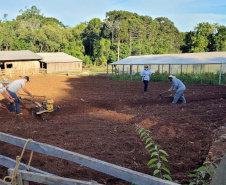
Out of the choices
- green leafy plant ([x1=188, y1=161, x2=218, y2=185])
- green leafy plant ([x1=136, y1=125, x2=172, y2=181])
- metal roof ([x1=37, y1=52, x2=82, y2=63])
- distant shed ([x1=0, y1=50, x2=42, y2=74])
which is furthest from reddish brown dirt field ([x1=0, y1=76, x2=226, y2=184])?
metal roof ([x1=37, y1=52, x2=82, y2=63])

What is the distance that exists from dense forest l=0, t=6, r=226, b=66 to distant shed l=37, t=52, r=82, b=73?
35.7 feet

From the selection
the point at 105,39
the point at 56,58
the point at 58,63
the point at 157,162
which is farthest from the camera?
the point at 105,39

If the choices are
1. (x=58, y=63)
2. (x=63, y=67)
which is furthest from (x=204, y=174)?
(x=63, y=67)

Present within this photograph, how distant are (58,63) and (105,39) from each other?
2496 centimetres

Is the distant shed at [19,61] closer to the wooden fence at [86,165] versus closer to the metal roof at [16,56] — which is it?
the metal roof at [16,56]

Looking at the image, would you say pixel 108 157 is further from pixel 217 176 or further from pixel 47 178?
pixel 217 176

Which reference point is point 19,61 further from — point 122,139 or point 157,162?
point 157,162

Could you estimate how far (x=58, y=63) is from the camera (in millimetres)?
44125

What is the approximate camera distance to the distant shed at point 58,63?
43309 mm

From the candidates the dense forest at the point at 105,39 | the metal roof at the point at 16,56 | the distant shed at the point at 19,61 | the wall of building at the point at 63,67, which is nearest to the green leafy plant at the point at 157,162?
the distant shed at the point at 19,61

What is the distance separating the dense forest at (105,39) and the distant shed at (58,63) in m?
10.9

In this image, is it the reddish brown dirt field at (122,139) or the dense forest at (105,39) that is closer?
the reddish brown dirt field at (122,139)

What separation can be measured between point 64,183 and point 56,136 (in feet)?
14.9

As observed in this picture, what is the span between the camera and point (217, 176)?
5.65ft
